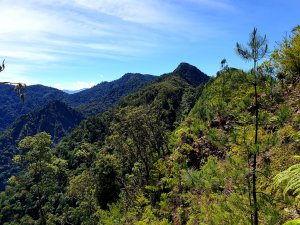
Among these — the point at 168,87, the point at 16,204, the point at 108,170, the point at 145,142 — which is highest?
the point at 168,87

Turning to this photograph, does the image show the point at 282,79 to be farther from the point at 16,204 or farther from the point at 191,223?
the point at 16,204

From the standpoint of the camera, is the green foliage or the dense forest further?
the green foliage

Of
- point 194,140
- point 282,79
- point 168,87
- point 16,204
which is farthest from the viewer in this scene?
point 168,87

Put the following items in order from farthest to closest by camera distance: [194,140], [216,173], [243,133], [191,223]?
[194,140]
[191,223]
[216,173]
[243,133]

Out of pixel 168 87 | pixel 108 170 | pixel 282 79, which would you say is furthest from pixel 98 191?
pixel 168 87

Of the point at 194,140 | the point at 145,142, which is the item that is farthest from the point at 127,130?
the point at 194,140

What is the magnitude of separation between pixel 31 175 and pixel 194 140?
13.9m

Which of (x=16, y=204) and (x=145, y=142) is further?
(x=16, y=204)

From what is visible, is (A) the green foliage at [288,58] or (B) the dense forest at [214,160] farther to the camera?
(A) the green foliage at [288,58]

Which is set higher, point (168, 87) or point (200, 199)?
point (168, 87)

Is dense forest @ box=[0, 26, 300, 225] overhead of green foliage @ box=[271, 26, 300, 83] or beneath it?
beneath

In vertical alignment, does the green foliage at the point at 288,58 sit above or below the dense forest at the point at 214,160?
above

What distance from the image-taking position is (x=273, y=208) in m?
8.88

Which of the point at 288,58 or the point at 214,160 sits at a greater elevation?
the point at 288,58
